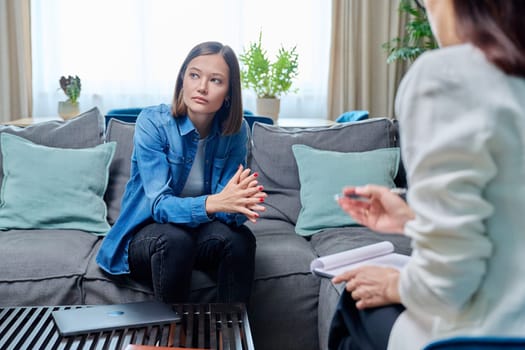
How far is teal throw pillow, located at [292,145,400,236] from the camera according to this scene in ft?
7.83

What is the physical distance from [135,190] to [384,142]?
1.09 meters

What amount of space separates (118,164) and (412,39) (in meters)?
2.68

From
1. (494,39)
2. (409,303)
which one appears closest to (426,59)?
(494,39)

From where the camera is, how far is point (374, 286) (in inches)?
42.2

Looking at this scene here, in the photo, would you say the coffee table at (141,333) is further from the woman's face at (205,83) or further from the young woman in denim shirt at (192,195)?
the woman's face at (205,83)

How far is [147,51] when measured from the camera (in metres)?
4.31

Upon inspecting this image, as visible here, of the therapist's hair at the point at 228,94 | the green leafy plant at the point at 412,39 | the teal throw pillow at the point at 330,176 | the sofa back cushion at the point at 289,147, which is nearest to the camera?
the therapist's hair at the point at 228,94

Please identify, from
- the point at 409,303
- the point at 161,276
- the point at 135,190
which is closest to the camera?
the point at 409,303

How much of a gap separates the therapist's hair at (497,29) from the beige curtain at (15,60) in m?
3.84

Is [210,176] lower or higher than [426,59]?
lower

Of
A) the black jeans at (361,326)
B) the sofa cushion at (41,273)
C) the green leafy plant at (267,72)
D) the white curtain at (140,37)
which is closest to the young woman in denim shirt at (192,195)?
the sofa cushion at (41,273)

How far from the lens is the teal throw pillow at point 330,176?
2.39 meters

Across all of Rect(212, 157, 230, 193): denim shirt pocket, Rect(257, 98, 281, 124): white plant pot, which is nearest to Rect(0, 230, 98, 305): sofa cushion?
Rect(212, 157, 230, 193): denim shirt pocket

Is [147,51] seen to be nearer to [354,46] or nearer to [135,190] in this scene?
[354,46]
